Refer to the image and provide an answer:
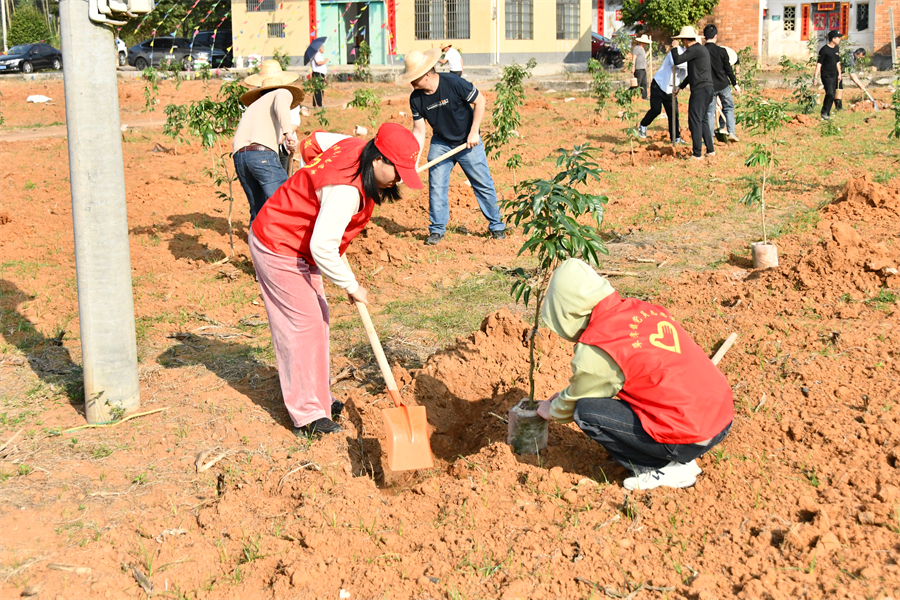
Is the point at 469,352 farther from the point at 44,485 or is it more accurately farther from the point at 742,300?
the point at 44,485

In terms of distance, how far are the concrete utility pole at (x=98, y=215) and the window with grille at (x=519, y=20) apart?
2366cm

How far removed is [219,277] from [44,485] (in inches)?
137

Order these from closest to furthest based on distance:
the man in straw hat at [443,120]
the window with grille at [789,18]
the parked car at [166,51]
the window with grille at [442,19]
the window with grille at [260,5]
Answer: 1. the man in straw hat at [443,120]
2. the window with grille at [442,19]
3. the window with grille at [260,5]
4. the parked car at [166,51]
5. the window with grille at [789,18]

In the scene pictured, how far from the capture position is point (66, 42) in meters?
4.04

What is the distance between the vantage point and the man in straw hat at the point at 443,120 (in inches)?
274

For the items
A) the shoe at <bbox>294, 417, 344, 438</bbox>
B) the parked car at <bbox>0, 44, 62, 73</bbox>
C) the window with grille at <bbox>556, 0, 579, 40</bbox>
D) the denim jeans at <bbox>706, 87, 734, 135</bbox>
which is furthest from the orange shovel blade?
the parked car at <bbox>0, 44, 62, 73</bbox>

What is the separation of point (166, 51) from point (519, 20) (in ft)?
40.1

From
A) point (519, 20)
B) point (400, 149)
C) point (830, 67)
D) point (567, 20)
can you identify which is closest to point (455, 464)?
point (400, 149)

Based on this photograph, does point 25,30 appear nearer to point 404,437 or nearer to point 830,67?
point 830,67

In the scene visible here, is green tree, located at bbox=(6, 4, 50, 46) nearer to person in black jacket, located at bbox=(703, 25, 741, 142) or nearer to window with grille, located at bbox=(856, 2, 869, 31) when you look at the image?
person in black jacket, located at bbox=(703, 25, 741, 142)

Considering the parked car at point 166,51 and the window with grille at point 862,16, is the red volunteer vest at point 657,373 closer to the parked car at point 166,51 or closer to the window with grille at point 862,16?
the parked car at point 166,51

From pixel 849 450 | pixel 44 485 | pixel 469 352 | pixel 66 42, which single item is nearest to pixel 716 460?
pixel 849 450

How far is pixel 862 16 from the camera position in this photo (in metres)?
27.7

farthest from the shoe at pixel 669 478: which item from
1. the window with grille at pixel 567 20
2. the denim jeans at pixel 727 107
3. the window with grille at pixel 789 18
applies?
the window with grille at pixel 789 18
